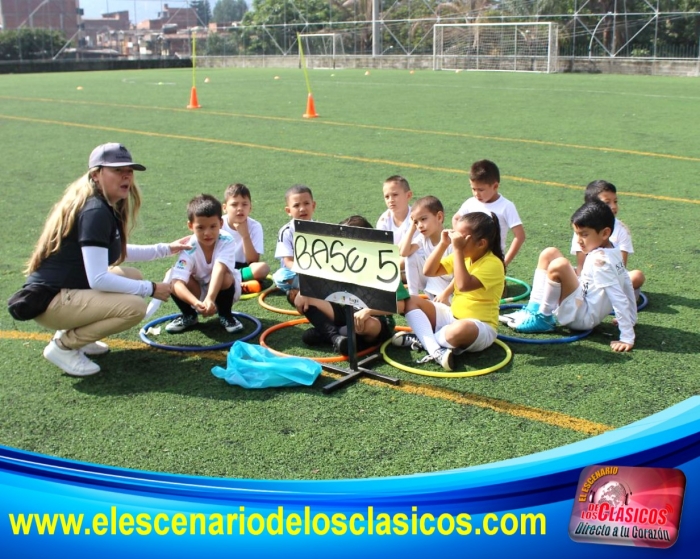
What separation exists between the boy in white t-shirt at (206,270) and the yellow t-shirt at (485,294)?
163 cm

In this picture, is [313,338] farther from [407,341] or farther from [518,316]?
[518,316]

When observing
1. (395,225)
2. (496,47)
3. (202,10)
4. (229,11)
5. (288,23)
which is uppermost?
(229,11)

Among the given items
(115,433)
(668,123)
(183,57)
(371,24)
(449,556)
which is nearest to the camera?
(449,556)

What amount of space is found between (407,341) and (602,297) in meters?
1.30

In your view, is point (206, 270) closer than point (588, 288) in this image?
No

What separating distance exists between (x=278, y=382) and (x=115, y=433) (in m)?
0.96

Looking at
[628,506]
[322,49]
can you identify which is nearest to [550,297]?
[628,506]

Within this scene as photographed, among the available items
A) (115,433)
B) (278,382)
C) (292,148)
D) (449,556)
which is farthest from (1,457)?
(292,148)

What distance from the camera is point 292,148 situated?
13.8 metres

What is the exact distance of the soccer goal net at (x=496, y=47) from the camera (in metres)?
36.8

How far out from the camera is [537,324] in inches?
210

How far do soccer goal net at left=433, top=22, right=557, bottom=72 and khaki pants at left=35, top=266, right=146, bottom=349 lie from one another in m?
34.0

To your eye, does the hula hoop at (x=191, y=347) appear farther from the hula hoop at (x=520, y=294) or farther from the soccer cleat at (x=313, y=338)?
the hula hoop at (x=520, y=294)

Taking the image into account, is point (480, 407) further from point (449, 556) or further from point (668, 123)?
point (668, 123)
